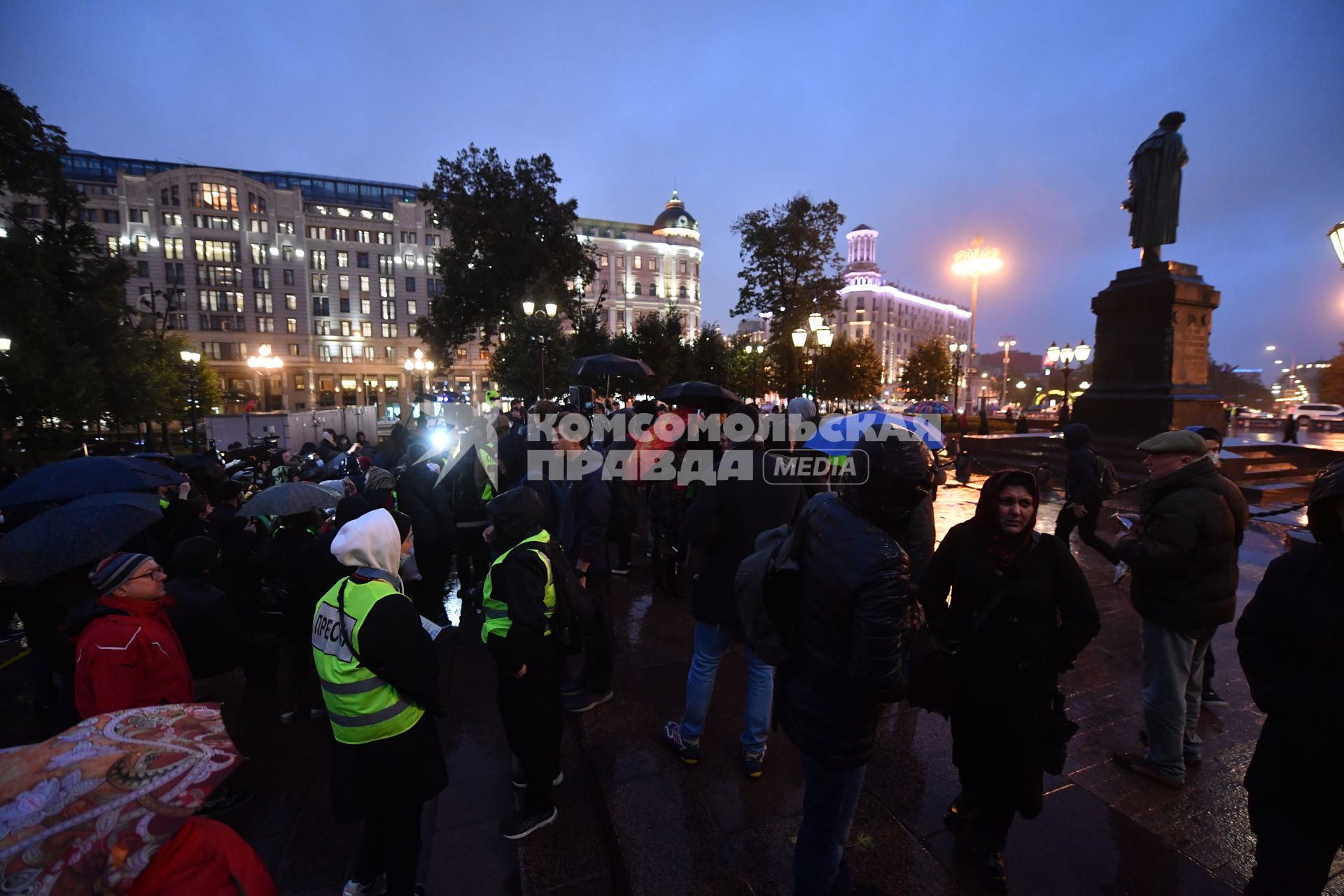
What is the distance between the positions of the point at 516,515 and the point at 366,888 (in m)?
1.89

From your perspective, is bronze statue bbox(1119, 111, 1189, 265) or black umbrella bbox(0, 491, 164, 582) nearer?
black umbrella bbox(0, 491, 164, 582)

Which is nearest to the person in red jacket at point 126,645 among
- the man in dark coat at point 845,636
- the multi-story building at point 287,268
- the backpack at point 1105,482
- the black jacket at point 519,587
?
the black jacket at point 519,587

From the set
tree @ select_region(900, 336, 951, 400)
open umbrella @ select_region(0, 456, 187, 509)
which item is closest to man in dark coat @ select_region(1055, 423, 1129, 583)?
open umbrella @ select_region(0, 456, 187, 509)

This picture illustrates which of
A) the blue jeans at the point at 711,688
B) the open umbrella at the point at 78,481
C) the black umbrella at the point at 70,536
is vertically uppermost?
the open umbrella at the point at 78,481

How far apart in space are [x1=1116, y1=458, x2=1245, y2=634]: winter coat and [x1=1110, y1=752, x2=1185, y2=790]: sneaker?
0.84m

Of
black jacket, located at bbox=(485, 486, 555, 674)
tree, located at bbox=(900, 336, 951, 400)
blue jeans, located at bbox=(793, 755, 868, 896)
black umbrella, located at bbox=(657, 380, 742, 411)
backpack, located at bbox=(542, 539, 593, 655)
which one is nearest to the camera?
blue jeans, located at bbox=(793, 755, 868, 896)

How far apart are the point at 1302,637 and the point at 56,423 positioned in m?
28.1

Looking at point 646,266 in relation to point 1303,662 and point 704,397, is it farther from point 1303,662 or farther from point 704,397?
point 1303,662

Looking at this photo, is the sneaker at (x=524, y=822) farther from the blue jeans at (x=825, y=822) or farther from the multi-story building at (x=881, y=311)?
the multi-story building at (x=881, y=311)

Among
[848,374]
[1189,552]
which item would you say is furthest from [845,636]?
[848,374]

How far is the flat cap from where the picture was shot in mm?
3121

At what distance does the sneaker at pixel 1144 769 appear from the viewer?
10.5 feet

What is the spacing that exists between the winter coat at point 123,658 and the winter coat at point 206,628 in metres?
0.77

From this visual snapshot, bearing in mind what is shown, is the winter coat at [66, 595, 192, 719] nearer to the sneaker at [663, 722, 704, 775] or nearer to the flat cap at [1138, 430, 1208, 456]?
the sneaker at [663, 722, 704, 775]
